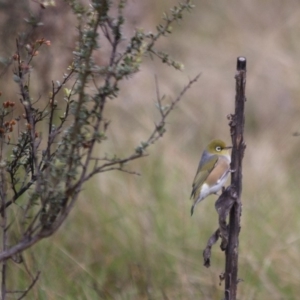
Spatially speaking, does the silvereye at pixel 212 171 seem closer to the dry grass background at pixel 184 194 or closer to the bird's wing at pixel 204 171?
the bird's wing at pixel 204 171

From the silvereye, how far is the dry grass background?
0.69 metres

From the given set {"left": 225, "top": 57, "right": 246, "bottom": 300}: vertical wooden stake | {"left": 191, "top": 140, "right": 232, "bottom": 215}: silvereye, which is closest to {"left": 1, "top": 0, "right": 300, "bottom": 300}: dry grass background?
{"left": 225, "top": 57, "right": 246, "bottom": 300}: vertical wooden stake

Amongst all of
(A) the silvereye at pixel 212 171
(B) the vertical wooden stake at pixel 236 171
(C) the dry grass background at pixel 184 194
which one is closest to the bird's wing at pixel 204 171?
(A) the silvereye at pixel 212 171

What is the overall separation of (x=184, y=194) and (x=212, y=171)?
2256 millimetres

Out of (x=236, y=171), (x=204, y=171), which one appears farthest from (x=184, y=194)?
(x=236, y=171)

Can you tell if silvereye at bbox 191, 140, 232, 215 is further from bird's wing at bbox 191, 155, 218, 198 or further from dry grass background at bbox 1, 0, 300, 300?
dry grass background at bbox 1, 0, 300, 300

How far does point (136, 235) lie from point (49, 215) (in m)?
2.41

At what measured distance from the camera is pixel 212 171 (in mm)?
2566

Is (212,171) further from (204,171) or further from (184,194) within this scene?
(184,194)

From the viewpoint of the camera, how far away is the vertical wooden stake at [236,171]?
81.0 inches

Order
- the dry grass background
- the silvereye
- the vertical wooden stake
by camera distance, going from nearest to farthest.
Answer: the vertical wooden stake → the silvereye → the dry grass background

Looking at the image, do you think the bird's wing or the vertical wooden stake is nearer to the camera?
the vertical wooden stake

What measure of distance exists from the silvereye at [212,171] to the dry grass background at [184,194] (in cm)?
69

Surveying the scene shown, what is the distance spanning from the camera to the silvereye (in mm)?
2525
